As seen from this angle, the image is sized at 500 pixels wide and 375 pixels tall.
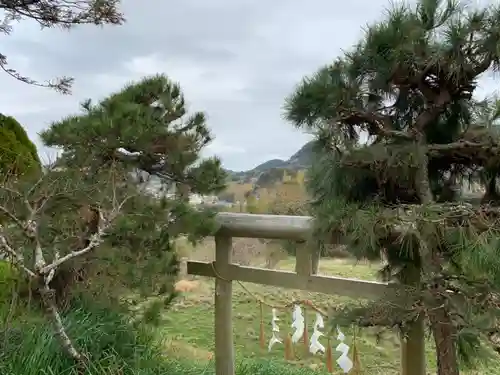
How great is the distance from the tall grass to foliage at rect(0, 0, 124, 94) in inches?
43.4

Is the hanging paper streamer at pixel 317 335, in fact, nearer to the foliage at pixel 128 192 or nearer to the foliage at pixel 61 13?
the foliage at pixel 128 192

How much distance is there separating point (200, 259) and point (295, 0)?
4.49 ft

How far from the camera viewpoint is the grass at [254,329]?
256cm

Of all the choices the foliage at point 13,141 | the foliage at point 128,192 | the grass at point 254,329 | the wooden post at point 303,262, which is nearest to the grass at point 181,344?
the grass at point 254,329

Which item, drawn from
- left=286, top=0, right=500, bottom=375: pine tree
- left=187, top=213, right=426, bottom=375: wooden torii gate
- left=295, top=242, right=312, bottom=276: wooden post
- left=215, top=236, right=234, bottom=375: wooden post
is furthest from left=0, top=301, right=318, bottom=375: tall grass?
left=286, top=0, right=500, bottom=375: pine tree

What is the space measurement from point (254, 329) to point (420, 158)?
7.05ft

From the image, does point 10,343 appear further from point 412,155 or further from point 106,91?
point 412,155

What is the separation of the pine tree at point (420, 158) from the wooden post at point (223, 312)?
977mm

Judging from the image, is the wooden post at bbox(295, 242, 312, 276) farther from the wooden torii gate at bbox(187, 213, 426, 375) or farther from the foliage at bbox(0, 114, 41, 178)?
the foliage at bbox(0, 114, 41, 178)

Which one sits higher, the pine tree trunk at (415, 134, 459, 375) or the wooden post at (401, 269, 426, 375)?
the pine tree trunk at (415, 134, 459, 375)

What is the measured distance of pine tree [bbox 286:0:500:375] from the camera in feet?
3.80

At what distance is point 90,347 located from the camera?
1.99 m

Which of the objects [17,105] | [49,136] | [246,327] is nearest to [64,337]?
[49,136]

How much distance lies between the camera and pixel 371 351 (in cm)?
262
